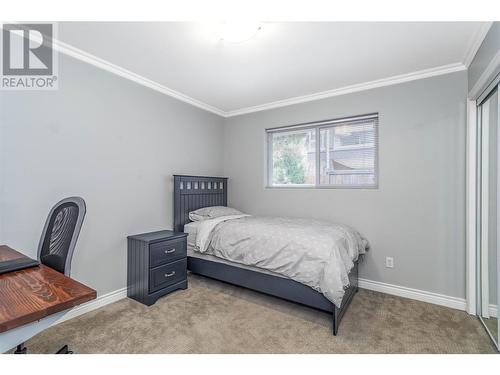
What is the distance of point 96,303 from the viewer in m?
2.42

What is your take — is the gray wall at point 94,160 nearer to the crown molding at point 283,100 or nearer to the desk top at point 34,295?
the crown molding at point 283,100

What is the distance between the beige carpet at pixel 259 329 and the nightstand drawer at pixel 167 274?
16 centimetres

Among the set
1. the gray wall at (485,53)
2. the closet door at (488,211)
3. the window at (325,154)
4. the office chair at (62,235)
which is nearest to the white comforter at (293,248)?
the window at (325,154)

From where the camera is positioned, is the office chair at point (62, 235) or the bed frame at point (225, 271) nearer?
the office chair at point (62, 235)

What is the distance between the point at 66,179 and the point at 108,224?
59 centimetres

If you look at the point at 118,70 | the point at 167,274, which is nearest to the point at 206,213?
the point at 167,274

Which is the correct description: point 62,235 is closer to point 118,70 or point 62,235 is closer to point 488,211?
point 118,70

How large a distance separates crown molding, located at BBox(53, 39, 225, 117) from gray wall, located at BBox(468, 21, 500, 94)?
10.1 ft

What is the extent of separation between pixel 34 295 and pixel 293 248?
178 cm

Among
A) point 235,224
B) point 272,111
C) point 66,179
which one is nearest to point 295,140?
point 272,111

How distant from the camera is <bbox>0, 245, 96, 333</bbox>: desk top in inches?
32.2

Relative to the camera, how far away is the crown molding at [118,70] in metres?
2.23

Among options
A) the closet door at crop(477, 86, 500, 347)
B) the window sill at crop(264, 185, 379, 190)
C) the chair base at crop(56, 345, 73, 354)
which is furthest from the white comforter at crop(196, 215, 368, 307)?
the chair base at crop(56, 345, 73, 354)
